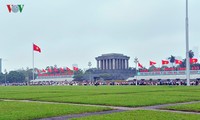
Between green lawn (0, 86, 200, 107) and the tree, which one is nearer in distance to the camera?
green lawn (0, 86, 200, 107)

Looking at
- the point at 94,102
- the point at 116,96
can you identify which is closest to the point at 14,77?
the point at 116,96

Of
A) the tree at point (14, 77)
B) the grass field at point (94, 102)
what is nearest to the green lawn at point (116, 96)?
the grass field at point (94, 102)

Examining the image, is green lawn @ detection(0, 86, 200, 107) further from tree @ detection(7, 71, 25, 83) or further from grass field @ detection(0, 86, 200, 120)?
tree @ detection(7, 71, 25, 83)

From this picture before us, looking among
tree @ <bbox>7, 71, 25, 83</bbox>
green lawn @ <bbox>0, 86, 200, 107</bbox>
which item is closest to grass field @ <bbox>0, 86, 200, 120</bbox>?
green lawn @ <bbox>0, 86, 200, 107</bbox>

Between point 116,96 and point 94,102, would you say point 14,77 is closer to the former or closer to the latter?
point 116,96

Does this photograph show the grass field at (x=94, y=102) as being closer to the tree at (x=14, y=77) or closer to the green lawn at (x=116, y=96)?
the green lawn at (x=116, y=96)

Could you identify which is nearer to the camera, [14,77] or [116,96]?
[116,96]

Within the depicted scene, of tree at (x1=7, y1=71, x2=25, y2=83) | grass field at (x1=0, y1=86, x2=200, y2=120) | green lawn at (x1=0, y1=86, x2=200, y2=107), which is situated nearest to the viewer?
grass field at (x1=0, y1=86, x2=200, y2=120)

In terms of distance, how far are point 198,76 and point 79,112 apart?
342 feet

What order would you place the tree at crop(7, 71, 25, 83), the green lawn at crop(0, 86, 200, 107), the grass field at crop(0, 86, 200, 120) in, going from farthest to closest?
the tree at crop(7, 71, 25, 83), the green lawn at crop(0, 86, 200, 107), the grass field at crop(0, 86, 200, 120)

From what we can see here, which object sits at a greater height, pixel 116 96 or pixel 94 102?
pixel 94 102

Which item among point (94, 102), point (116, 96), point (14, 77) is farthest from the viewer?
point (14, 77)

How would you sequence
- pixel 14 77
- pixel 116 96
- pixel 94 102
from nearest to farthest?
pixel 94 102, pixel 116 96, pixel 14 77

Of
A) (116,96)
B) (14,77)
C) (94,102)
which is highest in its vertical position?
(94,102)
